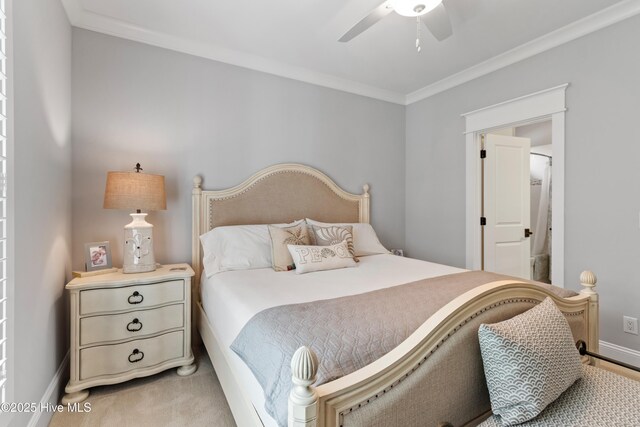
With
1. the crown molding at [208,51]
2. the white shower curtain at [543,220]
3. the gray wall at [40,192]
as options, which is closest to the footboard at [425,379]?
the gray wall at [40,192]

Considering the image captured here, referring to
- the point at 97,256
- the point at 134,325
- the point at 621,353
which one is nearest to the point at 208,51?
the point at 97,256

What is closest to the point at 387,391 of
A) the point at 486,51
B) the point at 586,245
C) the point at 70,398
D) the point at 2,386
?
the point at 2,386

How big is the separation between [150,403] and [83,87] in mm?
2186

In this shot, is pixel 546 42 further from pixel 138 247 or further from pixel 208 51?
pixel 138 247

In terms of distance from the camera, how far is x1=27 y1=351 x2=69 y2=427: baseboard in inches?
57.9

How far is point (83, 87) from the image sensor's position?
220 centimetres

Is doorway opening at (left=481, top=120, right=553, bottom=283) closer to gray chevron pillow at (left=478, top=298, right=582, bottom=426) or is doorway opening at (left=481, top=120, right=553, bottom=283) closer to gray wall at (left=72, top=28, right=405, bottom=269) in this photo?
gray wall at (left=72, top=28, right=405, bottom=269)

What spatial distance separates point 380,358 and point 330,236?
63.3 inches

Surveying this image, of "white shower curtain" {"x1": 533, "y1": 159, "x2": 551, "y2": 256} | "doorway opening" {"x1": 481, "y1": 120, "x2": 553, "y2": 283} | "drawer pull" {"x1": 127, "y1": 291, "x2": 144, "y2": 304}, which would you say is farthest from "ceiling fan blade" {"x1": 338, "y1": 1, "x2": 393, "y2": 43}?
"white shower curtain" {"x1": 533, "y1": 159, "x2": 551, "y2": 256}

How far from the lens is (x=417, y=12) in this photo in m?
1.72

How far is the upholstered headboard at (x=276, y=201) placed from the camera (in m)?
2.58

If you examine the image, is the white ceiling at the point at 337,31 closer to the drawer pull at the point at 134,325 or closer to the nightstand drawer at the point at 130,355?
the drawer pull at the point at 134,325

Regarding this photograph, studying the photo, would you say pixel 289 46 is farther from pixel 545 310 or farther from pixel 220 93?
pixel 545 310

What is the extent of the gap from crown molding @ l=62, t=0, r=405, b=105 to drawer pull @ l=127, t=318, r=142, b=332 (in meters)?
2.09
